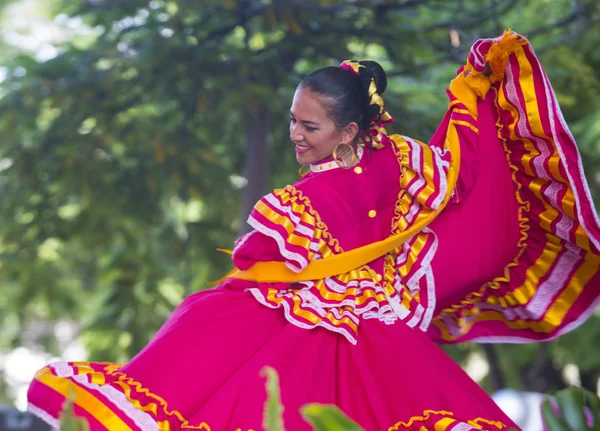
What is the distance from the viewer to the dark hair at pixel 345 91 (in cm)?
241

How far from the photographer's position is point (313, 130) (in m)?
2.42

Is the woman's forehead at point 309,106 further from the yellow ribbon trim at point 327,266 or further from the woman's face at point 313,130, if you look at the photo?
the yellow ribbon trim at point 327,266

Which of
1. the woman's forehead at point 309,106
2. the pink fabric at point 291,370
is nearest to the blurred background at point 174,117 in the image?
the woman's forehead at point 309,106

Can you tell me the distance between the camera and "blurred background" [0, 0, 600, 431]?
398 centimetres

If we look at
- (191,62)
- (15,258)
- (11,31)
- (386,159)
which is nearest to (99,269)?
(15,258)

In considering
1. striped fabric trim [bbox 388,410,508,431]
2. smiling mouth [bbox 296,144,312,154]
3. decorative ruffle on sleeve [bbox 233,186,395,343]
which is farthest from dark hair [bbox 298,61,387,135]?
striped fabric trim [bbox 388,410,508,431]

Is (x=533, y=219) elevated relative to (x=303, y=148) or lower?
lower

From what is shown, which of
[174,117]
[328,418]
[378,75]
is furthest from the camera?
[174,117]

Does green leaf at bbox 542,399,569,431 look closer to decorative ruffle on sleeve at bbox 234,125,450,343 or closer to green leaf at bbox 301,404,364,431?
green leaf at bbox 301,404,364,431

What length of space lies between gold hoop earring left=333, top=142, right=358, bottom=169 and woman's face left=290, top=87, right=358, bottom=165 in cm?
1

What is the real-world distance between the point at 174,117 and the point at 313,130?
2226 mm

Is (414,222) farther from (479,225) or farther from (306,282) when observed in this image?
(306,282)

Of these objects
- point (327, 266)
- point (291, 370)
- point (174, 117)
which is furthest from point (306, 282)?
point (174, 117)

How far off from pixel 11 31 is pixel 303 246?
4.83 metres
